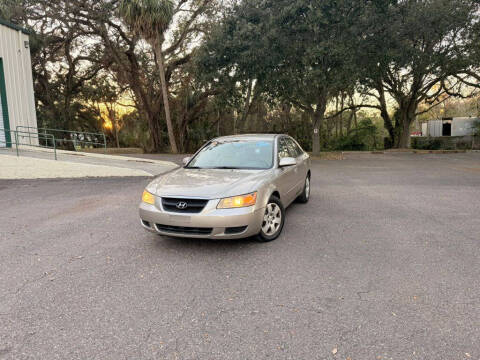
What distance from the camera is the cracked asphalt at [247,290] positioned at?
2.54 meters

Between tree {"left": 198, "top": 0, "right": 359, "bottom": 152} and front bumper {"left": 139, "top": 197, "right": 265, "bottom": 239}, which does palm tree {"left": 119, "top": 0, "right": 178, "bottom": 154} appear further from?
front bumper {"left": 139, "top": 197, "right": 265, "bottom": 239}

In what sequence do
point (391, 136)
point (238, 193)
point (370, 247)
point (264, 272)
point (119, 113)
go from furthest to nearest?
point (119, 113)
point (391, 136)
point (370, 247)
point (238, 193)
point (264, 272)

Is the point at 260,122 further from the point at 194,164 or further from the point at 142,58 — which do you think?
the point at 194,164

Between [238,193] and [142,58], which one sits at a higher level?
[142,58]

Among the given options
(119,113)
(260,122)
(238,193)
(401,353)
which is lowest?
(401,353)

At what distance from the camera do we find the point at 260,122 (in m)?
29.1

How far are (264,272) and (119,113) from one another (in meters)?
39.4

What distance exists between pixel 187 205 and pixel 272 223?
1.34 m

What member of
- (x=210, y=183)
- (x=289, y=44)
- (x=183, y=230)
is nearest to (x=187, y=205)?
(x=183, y=230)

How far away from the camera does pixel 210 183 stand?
4398mm

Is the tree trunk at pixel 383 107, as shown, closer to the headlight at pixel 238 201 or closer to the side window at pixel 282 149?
the side window at pixel 282 149

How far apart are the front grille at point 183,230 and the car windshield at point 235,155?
4.60 ft

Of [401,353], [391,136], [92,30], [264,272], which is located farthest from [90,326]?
[391,136]

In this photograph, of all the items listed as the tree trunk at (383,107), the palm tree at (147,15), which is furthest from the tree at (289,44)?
the tree trunk at (383,107)
